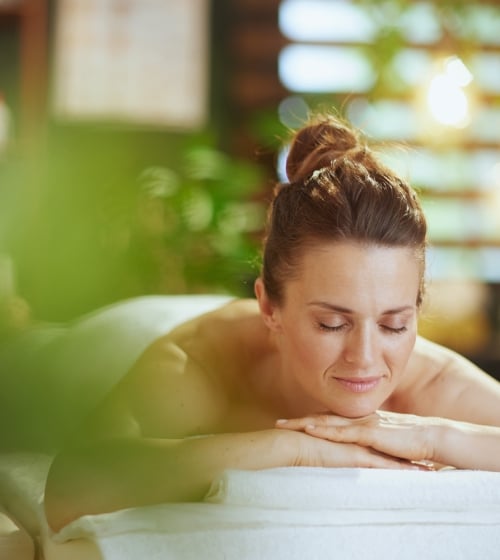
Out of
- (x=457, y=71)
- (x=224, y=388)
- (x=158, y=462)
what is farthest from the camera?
(x=457, y=71)

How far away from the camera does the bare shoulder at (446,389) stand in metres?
1.56

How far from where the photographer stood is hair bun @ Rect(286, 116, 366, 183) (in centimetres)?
152

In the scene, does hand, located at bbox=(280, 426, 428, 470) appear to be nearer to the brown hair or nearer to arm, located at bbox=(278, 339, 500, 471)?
arm, located at bbox=(278, 339, 500, 471)

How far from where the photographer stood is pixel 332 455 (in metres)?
1.25

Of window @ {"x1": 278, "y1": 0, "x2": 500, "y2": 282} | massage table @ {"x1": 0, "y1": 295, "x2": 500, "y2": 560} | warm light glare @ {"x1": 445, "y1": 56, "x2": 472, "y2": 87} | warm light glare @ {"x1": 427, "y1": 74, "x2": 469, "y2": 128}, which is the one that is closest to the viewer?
massage table @ {"x1": 0, "y1": 295, "x2": 500, "y2": 560}

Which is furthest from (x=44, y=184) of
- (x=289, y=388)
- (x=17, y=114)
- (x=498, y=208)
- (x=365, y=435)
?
(x=365, y=435)

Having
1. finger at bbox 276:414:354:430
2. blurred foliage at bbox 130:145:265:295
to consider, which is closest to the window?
blurred foliage at bbox 130:145:265:295

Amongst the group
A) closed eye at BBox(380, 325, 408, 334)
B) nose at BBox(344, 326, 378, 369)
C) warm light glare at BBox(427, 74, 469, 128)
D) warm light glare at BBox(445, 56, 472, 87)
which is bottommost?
nose at BBox(344, 326, 378, 369)

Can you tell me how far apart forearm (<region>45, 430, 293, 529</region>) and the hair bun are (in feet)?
1.55

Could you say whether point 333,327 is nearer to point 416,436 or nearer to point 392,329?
point 392,329

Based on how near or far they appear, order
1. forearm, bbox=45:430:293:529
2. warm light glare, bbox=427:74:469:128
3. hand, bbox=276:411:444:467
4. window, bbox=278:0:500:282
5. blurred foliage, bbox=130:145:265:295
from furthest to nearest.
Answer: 1. window, bbox=278:0:500:282
2. warm light glare, bbox=427:74:469:128
3. blurred foliage, bbox=130:145:265:295
4. hand, bbox=276:411:444:467
5. forearm, bbox=45:430:293:529

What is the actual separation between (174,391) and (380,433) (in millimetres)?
388

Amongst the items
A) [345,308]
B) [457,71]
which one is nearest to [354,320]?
[345,308]

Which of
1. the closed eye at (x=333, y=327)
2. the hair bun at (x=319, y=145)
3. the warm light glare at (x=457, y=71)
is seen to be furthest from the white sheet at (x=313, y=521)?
the warm light glare at (x=457, y=71)
